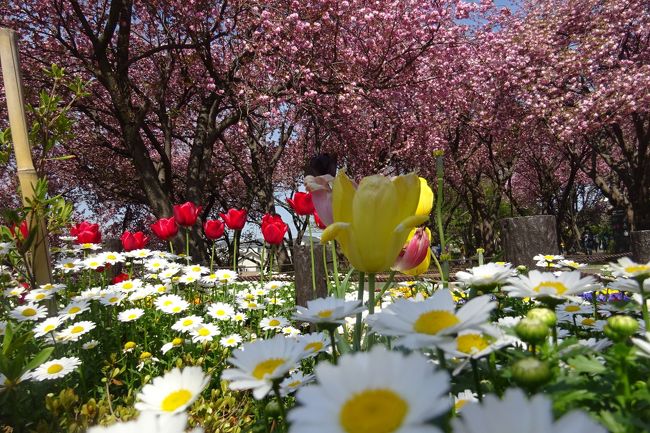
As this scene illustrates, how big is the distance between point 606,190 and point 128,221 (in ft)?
50.8

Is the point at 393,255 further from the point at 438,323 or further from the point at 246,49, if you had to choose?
the point at 246,49

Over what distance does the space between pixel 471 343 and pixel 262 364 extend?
366 millimetres

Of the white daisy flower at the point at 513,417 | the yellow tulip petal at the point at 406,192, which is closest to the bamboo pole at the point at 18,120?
the yellow tulip petal at the point at 406,192

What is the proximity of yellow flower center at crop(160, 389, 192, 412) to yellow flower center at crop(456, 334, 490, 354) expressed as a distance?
47 centimetres

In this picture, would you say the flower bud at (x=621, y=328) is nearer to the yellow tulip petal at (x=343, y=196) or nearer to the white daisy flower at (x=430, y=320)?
the white daisy flower at (x=430, y=320)

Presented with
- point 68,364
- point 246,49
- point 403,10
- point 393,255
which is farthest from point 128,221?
point 393,255

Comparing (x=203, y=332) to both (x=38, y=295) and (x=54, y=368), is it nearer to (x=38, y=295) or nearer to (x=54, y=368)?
(x=54, y=368)

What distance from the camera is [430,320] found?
0.67 m

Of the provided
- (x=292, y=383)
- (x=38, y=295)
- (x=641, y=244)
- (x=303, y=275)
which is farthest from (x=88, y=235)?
(x=641, y=244)

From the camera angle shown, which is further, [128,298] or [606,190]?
[606,190]

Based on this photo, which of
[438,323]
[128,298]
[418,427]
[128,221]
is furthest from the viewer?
[128,221]

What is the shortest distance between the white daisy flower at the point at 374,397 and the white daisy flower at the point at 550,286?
427mm

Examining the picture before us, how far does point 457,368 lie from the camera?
0.69 meters

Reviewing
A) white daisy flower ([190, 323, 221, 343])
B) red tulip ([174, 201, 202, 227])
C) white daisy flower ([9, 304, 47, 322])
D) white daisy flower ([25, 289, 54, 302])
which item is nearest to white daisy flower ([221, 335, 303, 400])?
white daisy flower ([190, 323, 221, 343])
